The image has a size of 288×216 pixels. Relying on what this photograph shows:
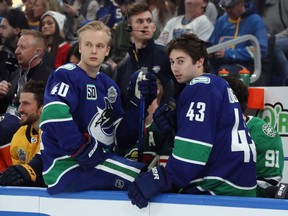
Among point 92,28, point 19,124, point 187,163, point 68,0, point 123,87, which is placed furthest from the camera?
point 68,0

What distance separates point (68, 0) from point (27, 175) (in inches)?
212

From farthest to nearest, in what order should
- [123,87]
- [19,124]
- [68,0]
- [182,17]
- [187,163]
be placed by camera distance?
[68,0] → [182,17] → [123,87] → [19,124] → [187,163]

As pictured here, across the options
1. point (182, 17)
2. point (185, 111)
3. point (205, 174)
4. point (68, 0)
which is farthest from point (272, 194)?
point (68, 0)

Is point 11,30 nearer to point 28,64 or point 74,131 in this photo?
point 28,64

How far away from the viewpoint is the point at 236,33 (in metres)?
6.80

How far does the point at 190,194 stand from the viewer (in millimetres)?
3494

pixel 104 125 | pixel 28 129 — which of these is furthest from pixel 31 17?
pixel 104 125

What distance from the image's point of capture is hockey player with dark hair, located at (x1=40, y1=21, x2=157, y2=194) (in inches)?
145

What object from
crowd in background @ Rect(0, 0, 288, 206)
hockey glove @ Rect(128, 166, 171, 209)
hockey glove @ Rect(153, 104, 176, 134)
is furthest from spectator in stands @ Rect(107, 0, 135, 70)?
hockey glove @ Rect(128, 166, 171, 209)

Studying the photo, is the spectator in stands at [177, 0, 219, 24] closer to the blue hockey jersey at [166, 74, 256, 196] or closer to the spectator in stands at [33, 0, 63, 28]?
the spectator in stands at [33, 0, 63, 28]

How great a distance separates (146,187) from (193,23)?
380cm

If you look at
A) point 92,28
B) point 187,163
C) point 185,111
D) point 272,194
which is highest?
point 92,28

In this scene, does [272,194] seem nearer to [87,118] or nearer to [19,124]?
[87,118]

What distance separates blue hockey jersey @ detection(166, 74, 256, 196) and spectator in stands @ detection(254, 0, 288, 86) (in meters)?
3.12
